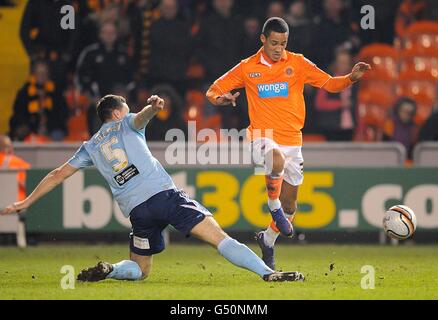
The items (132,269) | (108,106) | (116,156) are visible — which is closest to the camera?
(116,156)

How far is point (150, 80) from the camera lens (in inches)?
644

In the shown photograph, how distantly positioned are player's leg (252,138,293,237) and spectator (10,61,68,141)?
6.40 m

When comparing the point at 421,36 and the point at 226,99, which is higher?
the point at 421,36

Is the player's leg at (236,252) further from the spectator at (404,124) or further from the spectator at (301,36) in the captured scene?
the spectator at (404,124)

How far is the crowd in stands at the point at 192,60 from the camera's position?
1577 centimetres

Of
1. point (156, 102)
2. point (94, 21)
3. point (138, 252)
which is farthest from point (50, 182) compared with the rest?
point (94, 21)

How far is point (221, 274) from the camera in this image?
428 inches

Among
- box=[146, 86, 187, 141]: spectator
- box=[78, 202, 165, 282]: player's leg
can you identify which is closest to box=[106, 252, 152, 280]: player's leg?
box=[78, 202, 165, 282]: player's leg

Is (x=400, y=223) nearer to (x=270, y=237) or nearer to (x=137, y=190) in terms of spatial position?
(x=270, y=237)

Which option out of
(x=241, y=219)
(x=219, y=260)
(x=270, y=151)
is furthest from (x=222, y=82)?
(x=241, y=219)

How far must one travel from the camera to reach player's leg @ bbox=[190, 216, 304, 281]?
31.1 ft

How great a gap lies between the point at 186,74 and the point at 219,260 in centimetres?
458

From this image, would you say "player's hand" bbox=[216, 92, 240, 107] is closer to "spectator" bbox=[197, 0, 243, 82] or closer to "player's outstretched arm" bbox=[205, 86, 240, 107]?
"player's outstretched arm" bbox=[205, 86, 240, 107]

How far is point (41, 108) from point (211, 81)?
97.8 inches
